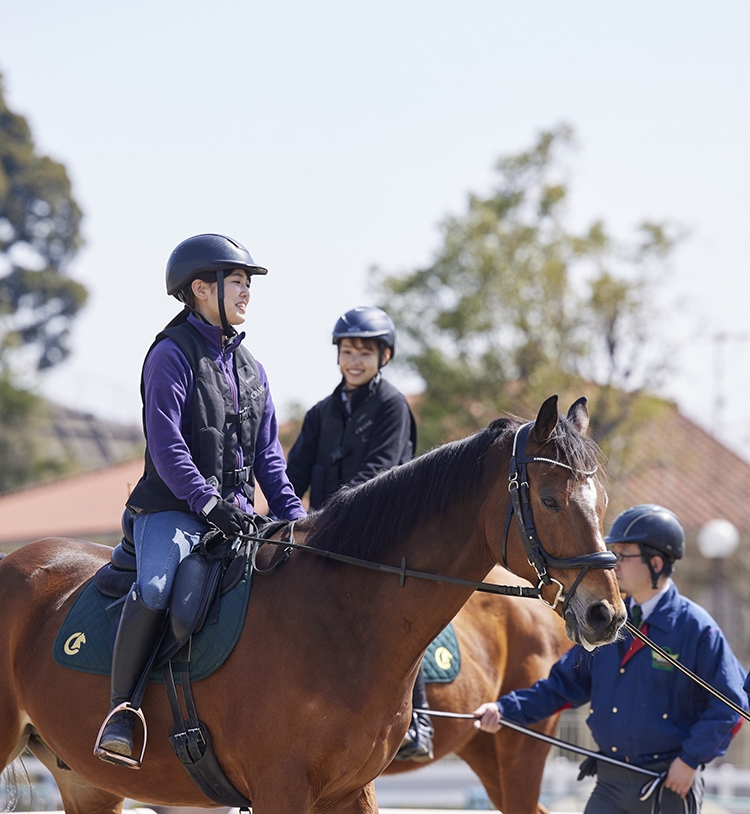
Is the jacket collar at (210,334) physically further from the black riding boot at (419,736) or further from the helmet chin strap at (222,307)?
the black riding boot at (419,736)

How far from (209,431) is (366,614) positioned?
3.45 feet

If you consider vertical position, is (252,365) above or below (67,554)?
above

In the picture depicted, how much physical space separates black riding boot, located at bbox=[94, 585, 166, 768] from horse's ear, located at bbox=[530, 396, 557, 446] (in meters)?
1.69

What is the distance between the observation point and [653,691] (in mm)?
5293

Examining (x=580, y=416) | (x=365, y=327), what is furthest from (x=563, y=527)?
(x=365, y=327)

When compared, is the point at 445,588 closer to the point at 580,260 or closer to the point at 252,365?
the point at 252,365

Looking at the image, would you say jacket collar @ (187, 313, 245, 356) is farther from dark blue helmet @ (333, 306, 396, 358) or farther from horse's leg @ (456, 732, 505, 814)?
horse's leg @ (456, 732, 505, 814)

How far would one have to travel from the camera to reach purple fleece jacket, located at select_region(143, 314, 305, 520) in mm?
4418

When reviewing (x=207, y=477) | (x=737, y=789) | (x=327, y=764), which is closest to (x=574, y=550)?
(x=327, y=764)

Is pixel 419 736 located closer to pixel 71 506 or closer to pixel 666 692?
pixel 666 692

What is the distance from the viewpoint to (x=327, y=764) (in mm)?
4152

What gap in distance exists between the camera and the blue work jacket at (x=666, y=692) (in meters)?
5.11

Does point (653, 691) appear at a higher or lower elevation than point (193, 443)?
lower

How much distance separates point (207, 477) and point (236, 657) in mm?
793
